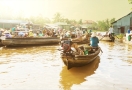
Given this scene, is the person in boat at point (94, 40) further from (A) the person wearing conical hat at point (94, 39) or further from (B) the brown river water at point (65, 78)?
(B) the brown river water at point (65, 78)

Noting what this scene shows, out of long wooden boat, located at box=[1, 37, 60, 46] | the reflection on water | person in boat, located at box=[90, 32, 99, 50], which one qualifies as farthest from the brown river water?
long wooden boat, located at box=[1, 37, 60, 46]

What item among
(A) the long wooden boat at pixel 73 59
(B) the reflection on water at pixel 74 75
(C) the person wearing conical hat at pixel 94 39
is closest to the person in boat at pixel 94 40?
(C) the person wearing conical hat at pixel 94 39

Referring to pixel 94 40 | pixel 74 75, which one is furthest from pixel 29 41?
pixel 74 75

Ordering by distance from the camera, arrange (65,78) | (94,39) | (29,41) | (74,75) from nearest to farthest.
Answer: (65,78) → (74,75) → (94,39) → (29,41)

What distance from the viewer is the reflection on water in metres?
7.17

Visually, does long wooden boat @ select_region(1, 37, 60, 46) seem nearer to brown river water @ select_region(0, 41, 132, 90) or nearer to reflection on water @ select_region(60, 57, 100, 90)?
brown river water @ select_region(0, 41, 132, 90)

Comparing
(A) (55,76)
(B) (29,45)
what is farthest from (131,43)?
(A) (55,76)

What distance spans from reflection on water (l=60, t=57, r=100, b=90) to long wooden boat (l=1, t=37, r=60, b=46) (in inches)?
375

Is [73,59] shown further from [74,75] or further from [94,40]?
[94,40]

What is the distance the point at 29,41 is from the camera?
18.8m

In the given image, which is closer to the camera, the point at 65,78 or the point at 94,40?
the point at 65,78

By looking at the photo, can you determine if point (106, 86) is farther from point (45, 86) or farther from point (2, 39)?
point (2, 39)

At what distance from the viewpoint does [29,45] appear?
760 inches

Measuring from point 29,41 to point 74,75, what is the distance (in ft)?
37.9
